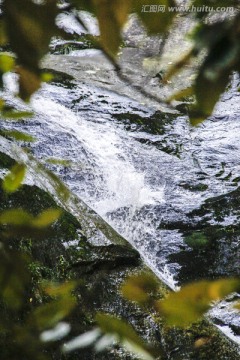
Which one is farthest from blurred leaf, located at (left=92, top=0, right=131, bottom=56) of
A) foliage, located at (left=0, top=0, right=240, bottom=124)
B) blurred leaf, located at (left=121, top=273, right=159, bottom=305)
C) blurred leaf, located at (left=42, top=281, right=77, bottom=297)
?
blurred leaf, located at (left=42, top=281, right=77, bottom=297)

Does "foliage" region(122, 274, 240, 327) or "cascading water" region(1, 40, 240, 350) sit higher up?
"cascading water" region(1, 40, 240, 350)

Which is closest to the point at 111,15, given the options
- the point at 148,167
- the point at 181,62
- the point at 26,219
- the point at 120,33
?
the point at 120,33

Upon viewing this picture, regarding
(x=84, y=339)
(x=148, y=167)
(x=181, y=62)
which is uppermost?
(x=148, y=167)

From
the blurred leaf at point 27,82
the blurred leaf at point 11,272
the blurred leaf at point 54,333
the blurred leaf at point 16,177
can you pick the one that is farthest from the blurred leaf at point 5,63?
the blurred leaf at point 54,333

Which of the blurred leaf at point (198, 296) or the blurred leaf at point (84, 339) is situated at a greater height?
the blurred leaf at point (198, 296)

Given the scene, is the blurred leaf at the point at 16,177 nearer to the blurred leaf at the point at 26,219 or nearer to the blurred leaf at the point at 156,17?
the blurred leaf at the point at 26,219

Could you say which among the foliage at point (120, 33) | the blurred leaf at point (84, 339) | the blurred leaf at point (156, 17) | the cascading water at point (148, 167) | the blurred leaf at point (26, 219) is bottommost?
the blurred leaf at point (84, 339)

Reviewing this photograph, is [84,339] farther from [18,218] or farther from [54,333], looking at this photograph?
[18,218]

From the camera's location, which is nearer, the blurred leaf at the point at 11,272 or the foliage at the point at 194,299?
the foliage at the point at 194,299

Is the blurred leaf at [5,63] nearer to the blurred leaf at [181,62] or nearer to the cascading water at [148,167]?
the blurred leaf at [181,62]
